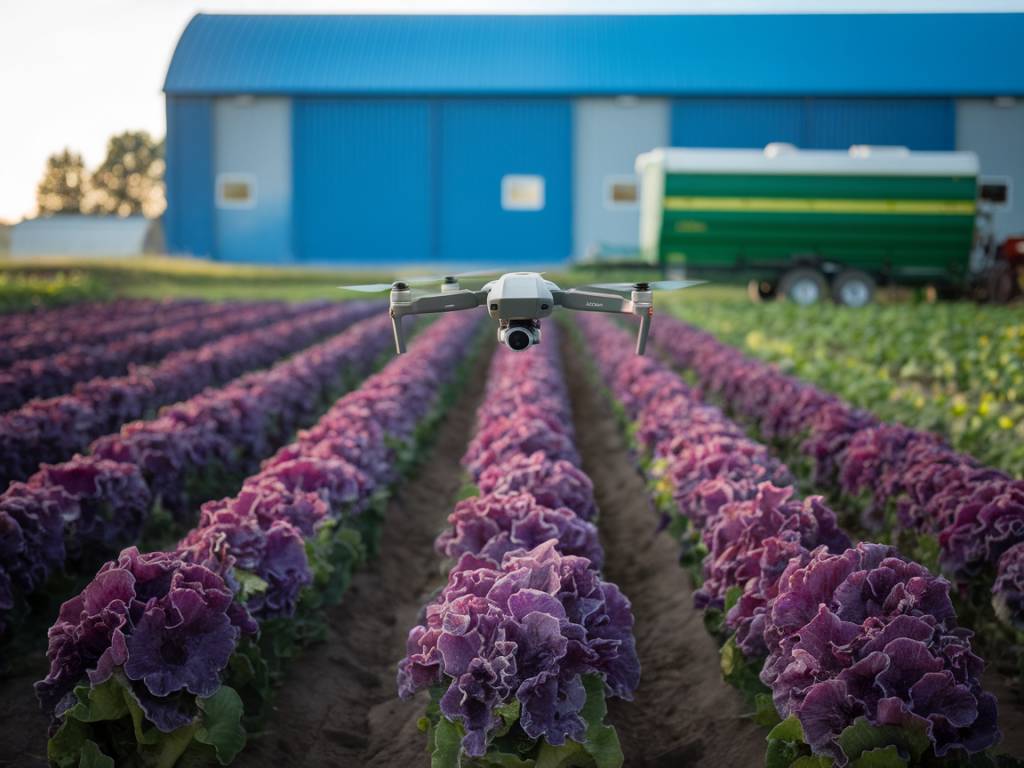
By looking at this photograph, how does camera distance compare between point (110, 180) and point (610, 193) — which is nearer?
point (610, 193)

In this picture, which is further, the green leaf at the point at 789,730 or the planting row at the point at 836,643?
the green leaf at the point at 789,730

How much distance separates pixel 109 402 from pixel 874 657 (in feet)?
29.1

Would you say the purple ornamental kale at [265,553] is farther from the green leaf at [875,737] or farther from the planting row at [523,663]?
the green leaf at [875,737]

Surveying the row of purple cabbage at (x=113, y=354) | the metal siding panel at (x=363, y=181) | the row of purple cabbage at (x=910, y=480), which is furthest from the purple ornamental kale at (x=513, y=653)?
the metal siding panel at (x=363, y=181)

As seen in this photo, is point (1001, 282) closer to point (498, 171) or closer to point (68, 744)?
point (498, 171)

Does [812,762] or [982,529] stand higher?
[982,529]

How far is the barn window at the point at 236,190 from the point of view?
3259 centimetres

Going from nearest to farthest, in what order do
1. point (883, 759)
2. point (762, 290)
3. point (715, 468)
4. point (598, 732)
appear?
point (883, 759), point (598, 732), point (715, 468), point (762, 290)

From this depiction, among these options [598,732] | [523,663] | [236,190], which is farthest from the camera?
[236,190]

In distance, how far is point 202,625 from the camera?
4066mm

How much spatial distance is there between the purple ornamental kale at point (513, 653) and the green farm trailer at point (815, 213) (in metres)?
21.6

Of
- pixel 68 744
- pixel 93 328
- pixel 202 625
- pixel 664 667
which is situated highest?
pixel 202 625

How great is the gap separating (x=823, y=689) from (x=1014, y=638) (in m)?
2.52

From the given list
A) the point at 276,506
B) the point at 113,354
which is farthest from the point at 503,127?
the point at 276,506
